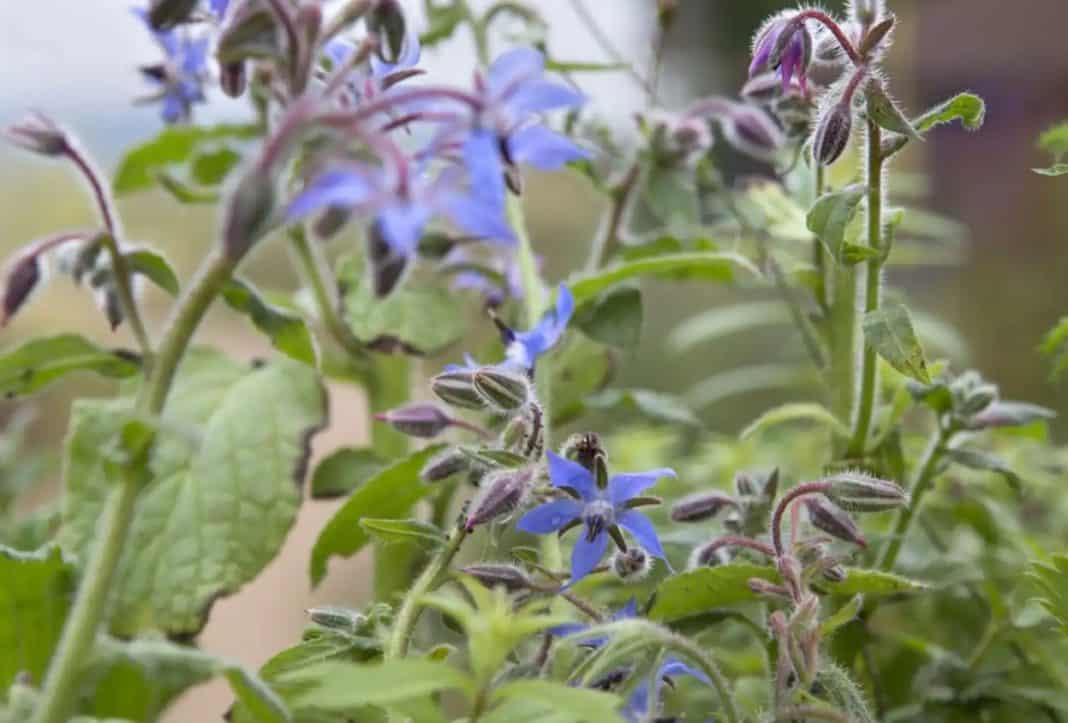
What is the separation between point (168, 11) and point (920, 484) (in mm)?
377

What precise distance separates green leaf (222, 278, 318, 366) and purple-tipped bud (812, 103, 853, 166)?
0.62 feet

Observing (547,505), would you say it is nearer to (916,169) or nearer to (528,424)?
(528,424)

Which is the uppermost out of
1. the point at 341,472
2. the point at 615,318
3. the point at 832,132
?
the point at 832,132

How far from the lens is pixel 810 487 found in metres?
0.41

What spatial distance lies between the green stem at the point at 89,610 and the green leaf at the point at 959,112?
→ 292 millimetres

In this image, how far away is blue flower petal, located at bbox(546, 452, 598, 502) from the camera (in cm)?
39

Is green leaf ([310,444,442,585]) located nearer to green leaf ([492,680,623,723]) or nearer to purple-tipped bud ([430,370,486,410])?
purple-tipped bud ([430,370,486,410])

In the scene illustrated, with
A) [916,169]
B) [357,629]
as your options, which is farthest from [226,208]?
[916,169]

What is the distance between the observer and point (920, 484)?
0.55 metres

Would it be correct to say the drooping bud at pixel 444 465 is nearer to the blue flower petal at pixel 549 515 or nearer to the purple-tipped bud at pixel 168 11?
the blue flower petal at pixel 549 515

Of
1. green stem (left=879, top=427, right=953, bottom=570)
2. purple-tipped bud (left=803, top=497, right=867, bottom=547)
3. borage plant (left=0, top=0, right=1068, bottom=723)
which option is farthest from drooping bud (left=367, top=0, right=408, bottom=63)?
green stem (left=879, top=427, right=953, bottom=570)

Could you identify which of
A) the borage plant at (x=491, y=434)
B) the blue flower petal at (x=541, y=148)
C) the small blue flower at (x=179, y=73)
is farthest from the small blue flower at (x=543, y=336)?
the small blue flower at (x=179, y=73)

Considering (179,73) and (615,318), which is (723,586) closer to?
(615,318)

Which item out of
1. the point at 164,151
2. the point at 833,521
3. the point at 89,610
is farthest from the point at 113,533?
the point at 164,151
